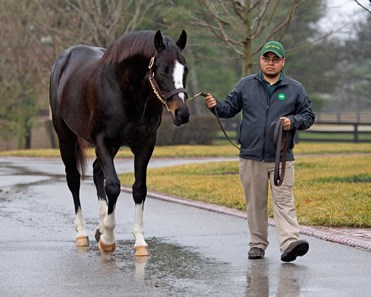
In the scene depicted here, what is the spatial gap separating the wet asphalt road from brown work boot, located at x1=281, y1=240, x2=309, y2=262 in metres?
0.09

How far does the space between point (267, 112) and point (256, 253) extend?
119 cm

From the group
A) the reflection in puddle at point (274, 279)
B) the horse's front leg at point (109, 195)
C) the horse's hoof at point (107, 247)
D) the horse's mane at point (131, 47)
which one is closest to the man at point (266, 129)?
the reflection in puddle at point (274, 279)

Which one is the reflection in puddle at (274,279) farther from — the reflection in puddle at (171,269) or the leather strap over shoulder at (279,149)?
the leather strap over shoulder at (279,149)

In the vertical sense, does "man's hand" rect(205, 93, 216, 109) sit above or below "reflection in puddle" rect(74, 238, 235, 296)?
above

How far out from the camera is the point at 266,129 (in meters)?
8.34

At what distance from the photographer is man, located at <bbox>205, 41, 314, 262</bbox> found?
27.2 feet

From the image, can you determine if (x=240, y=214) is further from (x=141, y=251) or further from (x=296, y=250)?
(x=296, y=250)

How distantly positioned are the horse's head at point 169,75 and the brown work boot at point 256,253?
1285 mm

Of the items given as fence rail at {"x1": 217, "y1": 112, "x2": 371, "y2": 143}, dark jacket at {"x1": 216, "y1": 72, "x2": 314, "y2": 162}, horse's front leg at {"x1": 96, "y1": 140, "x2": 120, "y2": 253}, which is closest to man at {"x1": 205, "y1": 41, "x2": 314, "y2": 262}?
dark jacket at {"x1": 216, "y1": 72, "x2": 314, "y2": 162}

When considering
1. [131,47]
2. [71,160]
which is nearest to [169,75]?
[131,47]

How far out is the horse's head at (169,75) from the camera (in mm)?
8180

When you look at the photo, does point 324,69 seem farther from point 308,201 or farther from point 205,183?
point 308,201

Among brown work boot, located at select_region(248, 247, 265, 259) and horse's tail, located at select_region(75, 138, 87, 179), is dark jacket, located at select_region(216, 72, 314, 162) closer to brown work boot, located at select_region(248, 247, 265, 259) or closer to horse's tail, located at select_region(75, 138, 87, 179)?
brown work boot, located at select_region(248, 247, 265, 259)

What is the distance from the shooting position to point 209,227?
1080 cm
